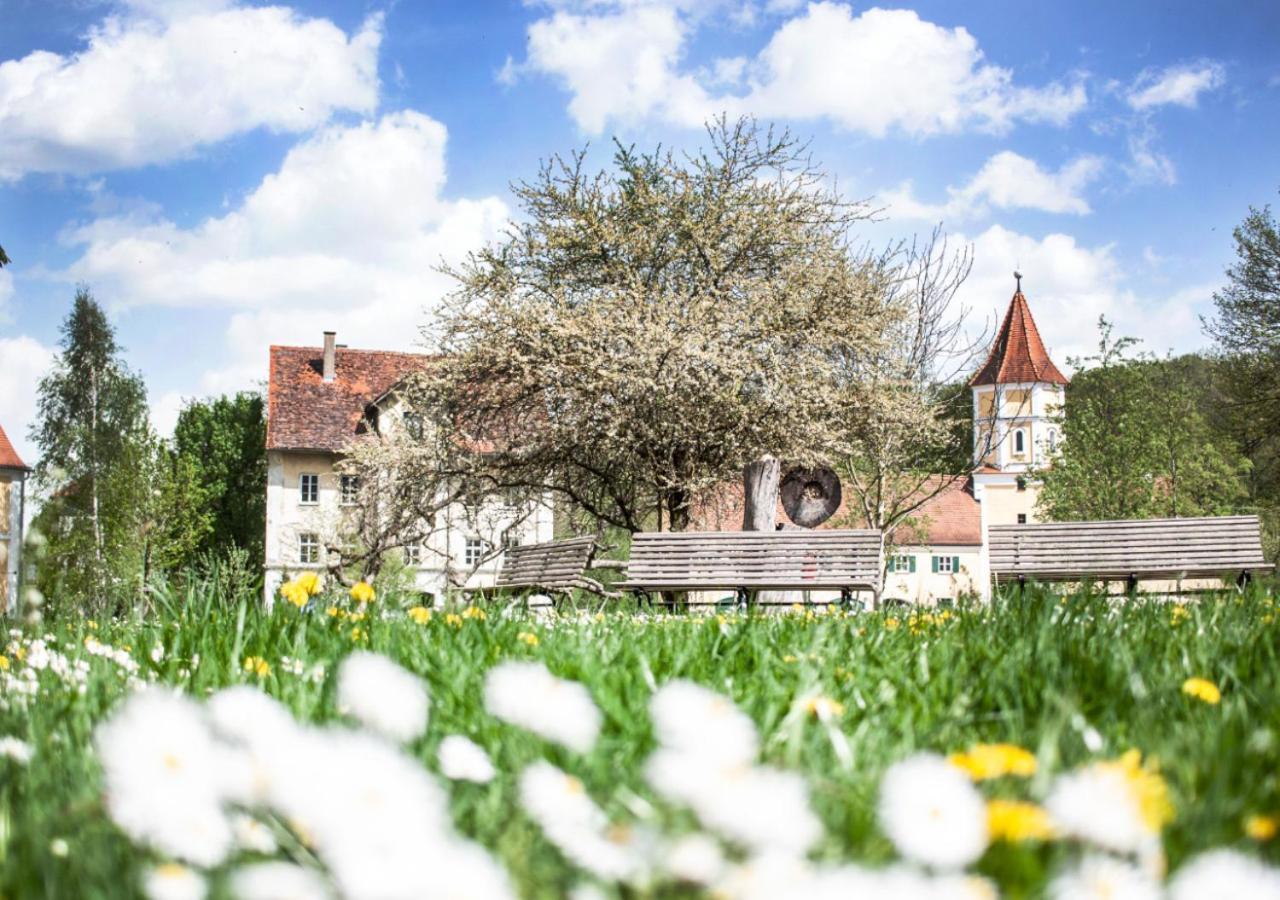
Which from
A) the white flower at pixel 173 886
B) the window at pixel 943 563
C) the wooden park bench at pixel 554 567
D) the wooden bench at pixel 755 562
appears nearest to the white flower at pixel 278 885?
the white flower at pixel 173 886

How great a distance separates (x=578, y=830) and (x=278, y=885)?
0.35 m

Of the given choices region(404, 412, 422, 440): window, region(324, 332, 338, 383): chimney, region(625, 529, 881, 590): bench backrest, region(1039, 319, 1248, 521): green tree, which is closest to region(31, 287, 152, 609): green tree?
region(324, 332, 338, 383): chimney

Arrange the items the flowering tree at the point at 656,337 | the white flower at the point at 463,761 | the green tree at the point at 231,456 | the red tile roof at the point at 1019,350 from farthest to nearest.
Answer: the red tile roof at the point at 1019,350 → the green tree at the point at 231,456 → the flowering tree at the point at 656,337 → the white flower at the point at 463,761

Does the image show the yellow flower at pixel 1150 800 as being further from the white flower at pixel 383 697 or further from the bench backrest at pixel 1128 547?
the bench backrest at pixel 1128 547

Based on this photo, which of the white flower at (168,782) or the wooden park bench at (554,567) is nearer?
the white flower at (168,782)

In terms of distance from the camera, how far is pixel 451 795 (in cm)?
191

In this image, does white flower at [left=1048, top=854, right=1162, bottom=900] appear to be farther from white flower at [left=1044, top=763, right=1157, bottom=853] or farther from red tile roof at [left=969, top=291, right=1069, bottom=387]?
red tile roof at [left=969, top=291, right=1069, bottom=387]

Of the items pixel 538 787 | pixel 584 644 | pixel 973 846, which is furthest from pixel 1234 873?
pixel 584 644

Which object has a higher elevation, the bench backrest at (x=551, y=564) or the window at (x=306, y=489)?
the window at (x=306, y=489)

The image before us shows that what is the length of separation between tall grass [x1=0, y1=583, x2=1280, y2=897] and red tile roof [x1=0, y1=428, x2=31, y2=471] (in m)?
39.4

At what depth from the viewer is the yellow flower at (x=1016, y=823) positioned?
1208mm

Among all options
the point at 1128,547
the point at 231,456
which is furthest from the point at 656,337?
the point at 231,456

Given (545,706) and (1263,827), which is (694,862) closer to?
(545,706)

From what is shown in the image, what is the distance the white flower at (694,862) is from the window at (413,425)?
19.3 meters
